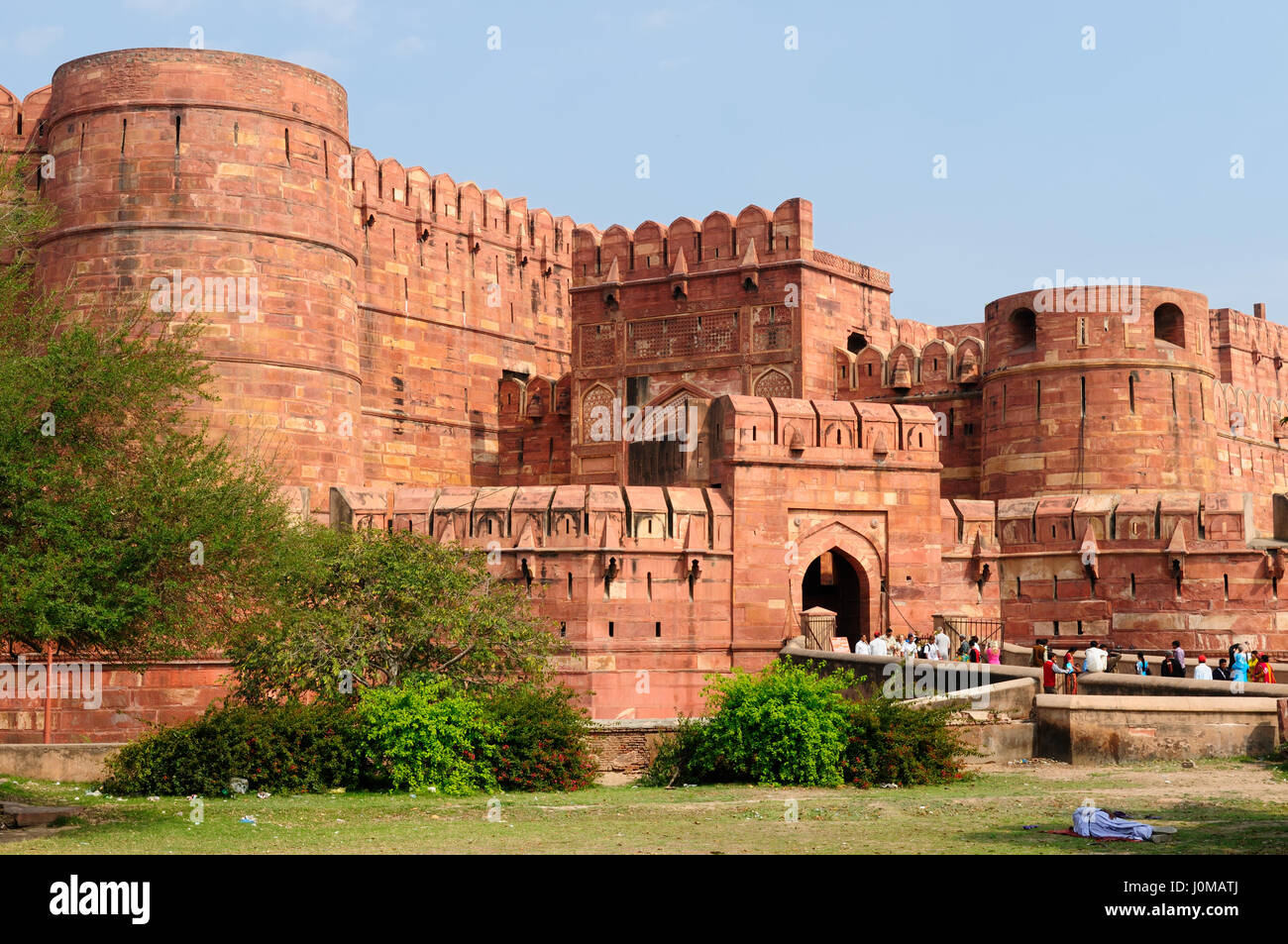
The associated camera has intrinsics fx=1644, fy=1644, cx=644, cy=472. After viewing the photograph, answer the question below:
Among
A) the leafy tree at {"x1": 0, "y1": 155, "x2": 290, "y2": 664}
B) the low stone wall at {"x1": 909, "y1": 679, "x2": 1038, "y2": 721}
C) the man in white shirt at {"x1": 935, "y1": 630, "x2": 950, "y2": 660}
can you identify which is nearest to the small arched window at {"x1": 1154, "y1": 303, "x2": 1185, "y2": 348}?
the man in white shirt at {"x1": 935, "y1": 630, "x2": 950, "y2": 660}

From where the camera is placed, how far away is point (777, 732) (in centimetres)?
1598

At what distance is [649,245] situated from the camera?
35438 mm

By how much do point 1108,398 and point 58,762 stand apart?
19.0 meters

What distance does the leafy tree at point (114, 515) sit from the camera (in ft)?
47.0

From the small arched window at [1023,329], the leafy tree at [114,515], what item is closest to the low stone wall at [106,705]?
the leafy tree at [114,515]

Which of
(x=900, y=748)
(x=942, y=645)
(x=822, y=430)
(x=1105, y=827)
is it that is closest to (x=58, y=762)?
(x=900, y=748)

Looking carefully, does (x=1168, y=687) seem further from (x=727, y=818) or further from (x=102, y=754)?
(x=102, y=754)

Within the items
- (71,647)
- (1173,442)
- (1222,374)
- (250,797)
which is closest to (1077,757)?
(250,797)

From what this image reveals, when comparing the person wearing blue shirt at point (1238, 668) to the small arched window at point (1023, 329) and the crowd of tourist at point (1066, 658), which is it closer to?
the crowd of tourist at point (1066, 658)

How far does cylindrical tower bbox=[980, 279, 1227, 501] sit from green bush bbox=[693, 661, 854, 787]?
13.8 meters

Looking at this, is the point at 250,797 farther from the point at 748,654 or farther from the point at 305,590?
the point at 748,654

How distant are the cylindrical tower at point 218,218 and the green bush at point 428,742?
10.8m

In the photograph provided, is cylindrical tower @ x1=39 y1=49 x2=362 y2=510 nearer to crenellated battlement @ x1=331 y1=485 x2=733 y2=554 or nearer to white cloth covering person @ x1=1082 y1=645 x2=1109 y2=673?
crenellated battlement @ x1=331 y1=485 x2=733 y2=554

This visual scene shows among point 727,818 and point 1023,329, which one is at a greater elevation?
point 1023,329
